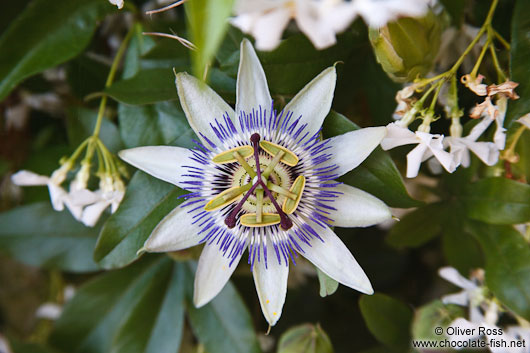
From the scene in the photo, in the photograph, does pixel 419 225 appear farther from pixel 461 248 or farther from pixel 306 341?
pixel 306 341

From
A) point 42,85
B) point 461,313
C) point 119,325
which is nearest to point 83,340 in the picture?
point 119,325

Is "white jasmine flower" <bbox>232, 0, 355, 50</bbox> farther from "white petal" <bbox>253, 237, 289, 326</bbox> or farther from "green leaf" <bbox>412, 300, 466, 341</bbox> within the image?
"green leaf" <bbox>412, 300, 466, 341</bbox>

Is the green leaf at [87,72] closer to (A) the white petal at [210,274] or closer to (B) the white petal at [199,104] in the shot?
(B) the white petal at [199,104]

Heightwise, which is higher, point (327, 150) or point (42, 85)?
point (42, 85)

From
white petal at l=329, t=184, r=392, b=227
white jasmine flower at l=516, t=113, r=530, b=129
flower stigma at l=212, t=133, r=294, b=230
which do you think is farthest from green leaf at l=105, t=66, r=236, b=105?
white jasmine flower at l=516, t=113, r=530, b=129

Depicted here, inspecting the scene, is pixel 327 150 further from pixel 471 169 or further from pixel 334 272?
pixel 471 169

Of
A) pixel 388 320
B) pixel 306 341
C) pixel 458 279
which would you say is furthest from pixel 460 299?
pixel 306 341

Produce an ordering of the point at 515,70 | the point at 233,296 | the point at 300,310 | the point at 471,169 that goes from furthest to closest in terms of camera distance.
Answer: the point at 300,310 < the point at 233,296 < the point at 471,169 < the point at 515,70

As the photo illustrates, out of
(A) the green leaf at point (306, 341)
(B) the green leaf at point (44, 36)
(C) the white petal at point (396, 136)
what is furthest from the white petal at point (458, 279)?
(B) the green leaf at point (44, 36)
